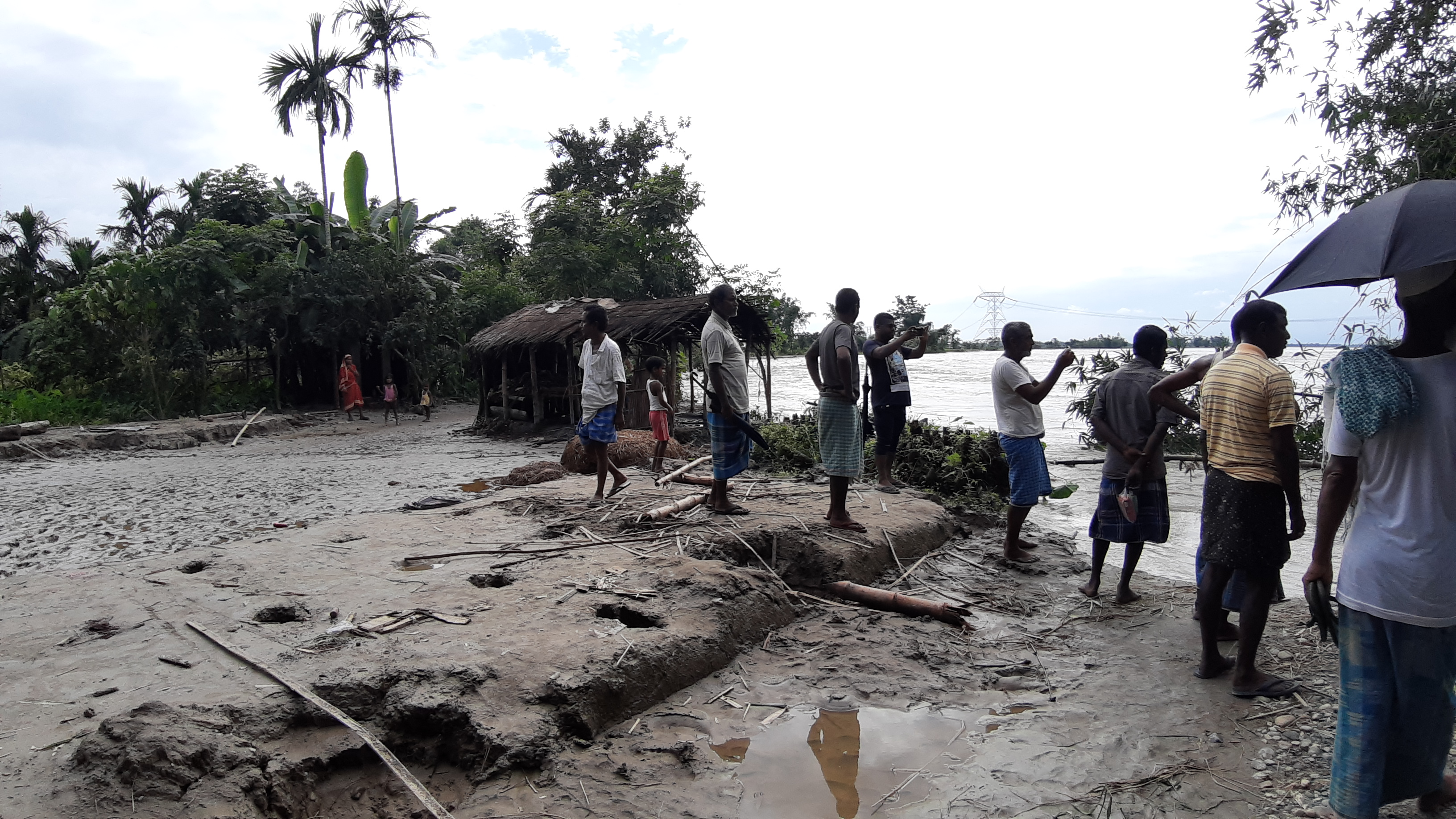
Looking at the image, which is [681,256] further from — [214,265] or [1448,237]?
[1448,237]

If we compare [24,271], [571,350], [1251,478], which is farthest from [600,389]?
[24,271]

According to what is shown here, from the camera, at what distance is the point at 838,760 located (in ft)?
10.7

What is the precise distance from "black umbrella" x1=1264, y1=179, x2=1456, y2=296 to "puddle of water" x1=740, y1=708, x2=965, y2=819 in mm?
2221

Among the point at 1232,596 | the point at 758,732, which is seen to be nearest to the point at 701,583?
the point at 758,732

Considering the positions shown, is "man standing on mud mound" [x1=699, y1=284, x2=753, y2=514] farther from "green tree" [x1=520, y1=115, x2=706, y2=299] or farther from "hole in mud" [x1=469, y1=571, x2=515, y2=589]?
"green tree" [x1=520, y1=115, x2=706, y2=299]

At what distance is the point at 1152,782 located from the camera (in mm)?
2936

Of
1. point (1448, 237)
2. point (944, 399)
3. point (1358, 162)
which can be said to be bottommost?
point (944, 399)

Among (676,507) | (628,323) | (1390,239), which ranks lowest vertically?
(676,507)

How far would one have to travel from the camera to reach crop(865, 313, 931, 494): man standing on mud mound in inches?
291

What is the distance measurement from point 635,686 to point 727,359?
105 inches

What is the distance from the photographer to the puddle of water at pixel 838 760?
296cm

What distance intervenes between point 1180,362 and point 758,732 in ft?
34.5

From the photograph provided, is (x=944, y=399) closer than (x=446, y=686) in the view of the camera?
No

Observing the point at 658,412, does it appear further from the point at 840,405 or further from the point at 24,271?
the point at 24,271
